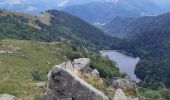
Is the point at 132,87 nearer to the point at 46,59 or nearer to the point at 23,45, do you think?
the point at 46,59

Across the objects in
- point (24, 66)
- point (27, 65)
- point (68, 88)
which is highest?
point (68, 88)

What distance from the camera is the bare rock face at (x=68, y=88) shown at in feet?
78.2

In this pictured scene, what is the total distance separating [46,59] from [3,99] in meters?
60.0

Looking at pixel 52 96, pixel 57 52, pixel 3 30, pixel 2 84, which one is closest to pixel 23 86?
pixel 2 84

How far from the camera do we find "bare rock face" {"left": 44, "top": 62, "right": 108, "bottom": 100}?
23.8 meters

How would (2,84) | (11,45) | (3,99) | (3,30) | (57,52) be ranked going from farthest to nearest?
(3,30) → (57,52) → (11,45) → (2,84) → (3,99)

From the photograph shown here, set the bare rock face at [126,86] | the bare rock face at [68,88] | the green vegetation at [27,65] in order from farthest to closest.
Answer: the bare rock face at [126,86] → the green vegetation at [27,65] → the bare rock face at [68,88]

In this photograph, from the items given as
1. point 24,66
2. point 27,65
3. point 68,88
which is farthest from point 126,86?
point 27,65

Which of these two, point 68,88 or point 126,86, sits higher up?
point 68,88

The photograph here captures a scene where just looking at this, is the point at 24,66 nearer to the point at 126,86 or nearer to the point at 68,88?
the point at 126,86

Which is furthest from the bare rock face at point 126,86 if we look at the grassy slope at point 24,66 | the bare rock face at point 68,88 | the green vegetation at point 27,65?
the bare rock face at point 68,88

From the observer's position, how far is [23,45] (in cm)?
10094

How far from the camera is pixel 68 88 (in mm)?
24422

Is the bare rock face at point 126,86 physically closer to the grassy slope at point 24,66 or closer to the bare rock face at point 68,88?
the grassy slope at point 24,66
